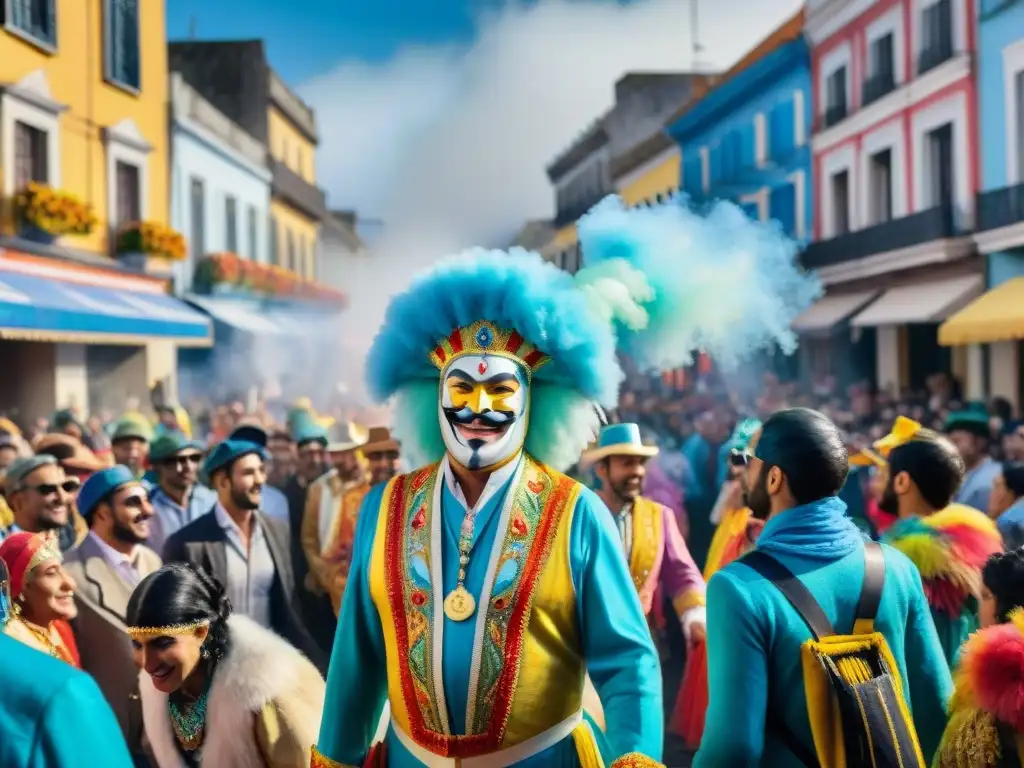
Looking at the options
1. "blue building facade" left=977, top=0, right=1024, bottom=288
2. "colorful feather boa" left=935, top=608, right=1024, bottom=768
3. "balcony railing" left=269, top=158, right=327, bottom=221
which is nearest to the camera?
"colorful feather boa" left=935, top=608, right=1024, bottom=768

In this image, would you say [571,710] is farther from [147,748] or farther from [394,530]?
[147,748]

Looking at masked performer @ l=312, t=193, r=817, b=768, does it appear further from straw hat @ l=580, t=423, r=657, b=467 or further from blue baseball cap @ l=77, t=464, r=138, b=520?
straw hat @ l=580, t=423, r=657, b=467

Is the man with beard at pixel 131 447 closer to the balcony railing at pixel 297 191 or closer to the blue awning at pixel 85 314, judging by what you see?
the blue awning at pixel 85 314

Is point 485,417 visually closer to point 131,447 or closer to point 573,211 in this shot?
point 131,447

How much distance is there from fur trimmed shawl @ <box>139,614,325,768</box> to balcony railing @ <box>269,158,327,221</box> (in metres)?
28.2

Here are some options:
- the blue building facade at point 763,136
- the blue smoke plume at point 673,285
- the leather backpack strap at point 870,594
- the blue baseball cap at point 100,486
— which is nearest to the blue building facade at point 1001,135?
the blue building facade at point 763,136

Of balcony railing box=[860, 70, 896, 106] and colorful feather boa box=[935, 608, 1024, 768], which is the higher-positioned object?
balcony railing box=[860, 70, 896, 106]

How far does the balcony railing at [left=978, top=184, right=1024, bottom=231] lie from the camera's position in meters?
17.6

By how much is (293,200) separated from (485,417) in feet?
104

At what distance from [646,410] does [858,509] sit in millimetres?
7551

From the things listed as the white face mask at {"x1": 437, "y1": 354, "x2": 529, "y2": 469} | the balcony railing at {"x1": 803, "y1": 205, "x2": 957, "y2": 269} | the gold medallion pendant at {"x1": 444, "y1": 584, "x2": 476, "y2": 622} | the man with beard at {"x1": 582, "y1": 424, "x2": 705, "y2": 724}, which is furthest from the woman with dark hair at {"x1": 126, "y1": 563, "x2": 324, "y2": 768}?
the balcony railing at {"x1": 803, "y1": 205, "x2": 957, "y2": 269}

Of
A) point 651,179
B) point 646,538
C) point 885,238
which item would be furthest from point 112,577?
point 651,179

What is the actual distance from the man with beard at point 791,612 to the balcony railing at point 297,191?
28847 mm

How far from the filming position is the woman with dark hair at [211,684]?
3.33 meters
